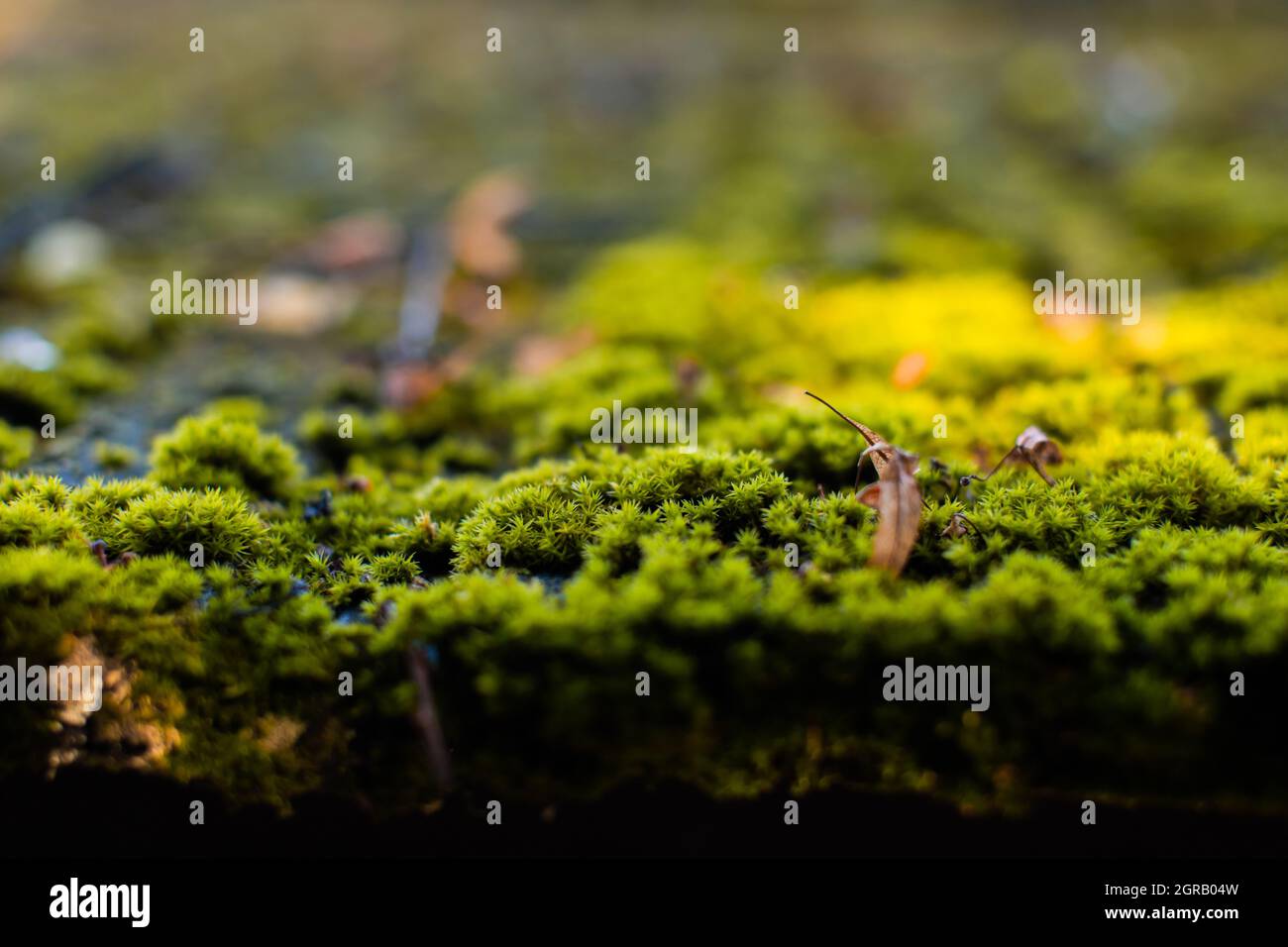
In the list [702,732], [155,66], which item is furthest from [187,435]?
[155,66]

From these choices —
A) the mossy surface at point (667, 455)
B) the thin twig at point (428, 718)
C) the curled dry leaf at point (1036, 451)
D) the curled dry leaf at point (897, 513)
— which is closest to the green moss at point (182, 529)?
the mossy surface at point (667, 455)

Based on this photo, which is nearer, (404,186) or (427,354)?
(427,354)

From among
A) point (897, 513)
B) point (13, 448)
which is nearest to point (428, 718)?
point (897, 513)

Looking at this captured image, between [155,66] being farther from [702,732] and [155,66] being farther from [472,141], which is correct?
[702,732]

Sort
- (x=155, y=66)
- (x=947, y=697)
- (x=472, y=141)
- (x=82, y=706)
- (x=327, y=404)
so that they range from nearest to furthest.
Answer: (x=947, y=697)
(x=82, y=706)
(x=327, y=404)
(x=472, y=141)
(x=155, y=66)

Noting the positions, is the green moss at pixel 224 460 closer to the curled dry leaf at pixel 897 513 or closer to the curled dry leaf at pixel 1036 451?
the curled dry leaf at pixel 897 513

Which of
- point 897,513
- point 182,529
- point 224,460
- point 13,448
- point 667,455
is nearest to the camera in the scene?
point 897,513

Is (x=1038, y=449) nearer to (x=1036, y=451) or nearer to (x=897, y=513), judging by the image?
(x=1036, y=451)

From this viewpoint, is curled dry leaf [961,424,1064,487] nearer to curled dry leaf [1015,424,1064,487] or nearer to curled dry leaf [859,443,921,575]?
curled dry leaf [1015,424,1064,487]
